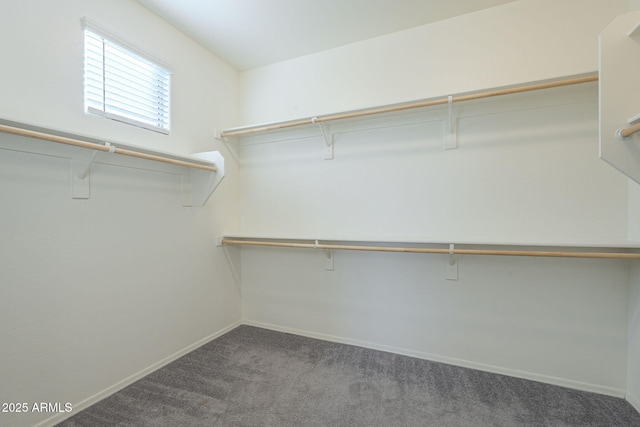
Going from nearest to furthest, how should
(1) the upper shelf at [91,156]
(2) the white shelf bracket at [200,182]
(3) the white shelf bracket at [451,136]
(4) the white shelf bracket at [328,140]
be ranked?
(1) the upper shelf at [91,156]
(3) the white shelf bracket at [451,136]
(2) the white shelf bracket at [200,182]
(4) the white shelf bracket at [328,140]

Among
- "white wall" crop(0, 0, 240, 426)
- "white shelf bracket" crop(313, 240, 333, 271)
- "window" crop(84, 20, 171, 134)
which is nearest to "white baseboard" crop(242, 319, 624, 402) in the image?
"white shelf bracket" crop(313, 240, 333, 271)

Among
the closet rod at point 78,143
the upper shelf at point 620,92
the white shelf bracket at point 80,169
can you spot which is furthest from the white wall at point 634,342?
the white shelf bracket at point 80,169

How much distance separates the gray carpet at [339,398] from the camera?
5.29ft

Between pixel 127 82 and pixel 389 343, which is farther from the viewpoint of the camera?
pixel 389 343

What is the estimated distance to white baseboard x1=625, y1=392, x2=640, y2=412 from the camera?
1678 mm

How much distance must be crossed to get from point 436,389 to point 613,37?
2.08 m

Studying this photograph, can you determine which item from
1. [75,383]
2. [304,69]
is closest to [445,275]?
[304,69]

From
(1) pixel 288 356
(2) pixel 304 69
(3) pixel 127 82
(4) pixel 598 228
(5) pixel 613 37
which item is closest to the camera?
(5) pixel 613 37

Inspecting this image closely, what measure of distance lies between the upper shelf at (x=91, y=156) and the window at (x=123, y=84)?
29 centimetres

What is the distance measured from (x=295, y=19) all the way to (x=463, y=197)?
1.85 m

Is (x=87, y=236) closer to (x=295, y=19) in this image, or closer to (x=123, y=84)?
(x=123, y=84)

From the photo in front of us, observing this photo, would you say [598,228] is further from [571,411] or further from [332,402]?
[332,402]

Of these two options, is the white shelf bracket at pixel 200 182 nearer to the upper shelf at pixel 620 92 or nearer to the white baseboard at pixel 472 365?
the white baseboard at pixel 472 365

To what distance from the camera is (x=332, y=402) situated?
1762mm
